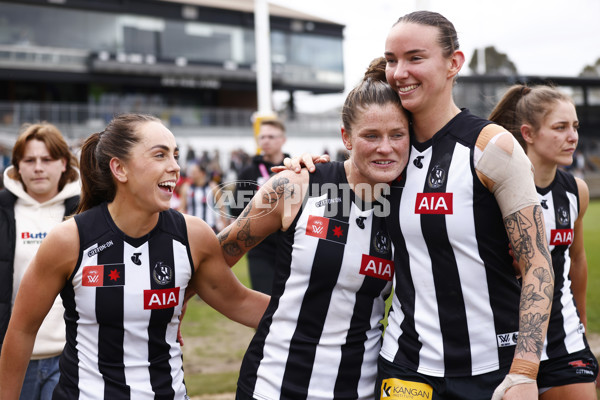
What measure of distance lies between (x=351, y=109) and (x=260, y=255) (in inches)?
147

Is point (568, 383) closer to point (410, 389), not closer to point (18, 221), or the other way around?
point (410, 389)

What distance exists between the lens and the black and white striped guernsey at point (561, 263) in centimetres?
335

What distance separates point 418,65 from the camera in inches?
104

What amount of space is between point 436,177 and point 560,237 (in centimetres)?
124

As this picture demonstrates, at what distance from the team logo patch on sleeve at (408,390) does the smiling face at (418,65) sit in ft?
3.95

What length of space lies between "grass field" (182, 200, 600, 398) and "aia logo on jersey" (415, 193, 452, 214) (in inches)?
137

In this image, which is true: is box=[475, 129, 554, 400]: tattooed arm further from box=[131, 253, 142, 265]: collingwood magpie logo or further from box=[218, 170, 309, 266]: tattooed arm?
box=[131, 253, 142, 265]: collingwood magpie logo

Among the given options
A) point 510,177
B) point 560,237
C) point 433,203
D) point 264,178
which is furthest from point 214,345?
point 510,177

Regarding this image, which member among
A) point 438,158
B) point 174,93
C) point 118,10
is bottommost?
point 438,158

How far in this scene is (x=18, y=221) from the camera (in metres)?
3.84

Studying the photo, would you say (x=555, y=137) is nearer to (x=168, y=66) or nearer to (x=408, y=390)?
(x=408, y=390)

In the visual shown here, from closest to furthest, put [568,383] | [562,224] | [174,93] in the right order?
[568,383]
[562,224]
[174,93]

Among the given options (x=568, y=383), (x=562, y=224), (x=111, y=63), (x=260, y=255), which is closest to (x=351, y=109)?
(x=562, y=224)

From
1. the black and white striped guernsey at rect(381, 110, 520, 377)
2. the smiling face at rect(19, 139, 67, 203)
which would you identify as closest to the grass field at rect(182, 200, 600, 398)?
the smiling face at rect(19, 139, 67, 203)
